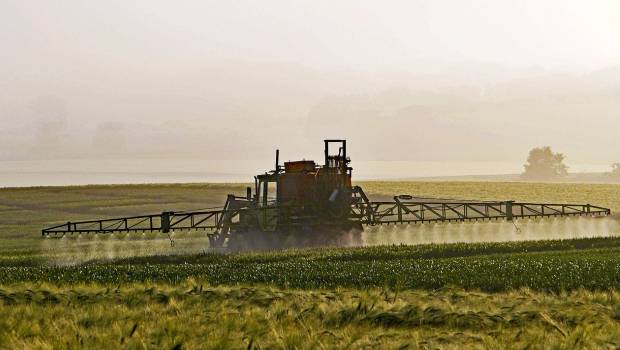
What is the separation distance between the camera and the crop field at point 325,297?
30.2 feet

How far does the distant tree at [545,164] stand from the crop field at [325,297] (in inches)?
4805

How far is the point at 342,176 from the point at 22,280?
643 inches

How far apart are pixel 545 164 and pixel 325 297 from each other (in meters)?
147

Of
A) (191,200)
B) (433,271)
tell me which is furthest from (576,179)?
(433,271)

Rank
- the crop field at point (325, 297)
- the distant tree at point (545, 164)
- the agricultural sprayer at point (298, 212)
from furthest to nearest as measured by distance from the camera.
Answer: the distant tree at point (545, 164)
the agricultural sprayer at point (298, 212)
the crop field at point (325, 297)

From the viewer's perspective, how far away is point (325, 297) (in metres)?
13.8

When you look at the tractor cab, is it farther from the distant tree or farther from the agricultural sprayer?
the distant tree

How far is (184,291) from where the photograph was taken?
1481 centimetres

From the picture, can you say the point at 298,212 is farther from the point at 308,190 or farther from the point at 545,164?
the point at 545,164

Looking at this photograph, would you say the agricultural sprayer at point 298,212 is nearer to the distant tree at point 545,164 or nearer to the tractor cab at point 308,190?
the tractor cab at point 308,190

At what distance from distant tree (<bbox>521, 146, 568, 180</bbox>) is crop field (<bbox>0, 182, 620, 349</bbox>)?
400 feet

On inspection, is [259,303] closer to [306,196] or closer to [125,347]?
[125,347]

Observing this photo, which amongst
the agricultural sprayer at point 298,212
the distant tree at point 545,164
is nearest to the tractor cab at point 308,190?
the agricultural sprayer at point 298,212

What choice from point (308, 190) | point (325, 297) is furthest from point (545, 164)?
point (325, 297)
